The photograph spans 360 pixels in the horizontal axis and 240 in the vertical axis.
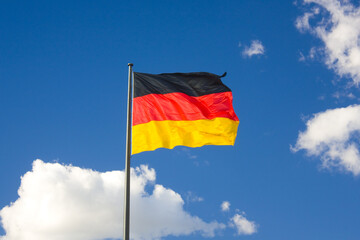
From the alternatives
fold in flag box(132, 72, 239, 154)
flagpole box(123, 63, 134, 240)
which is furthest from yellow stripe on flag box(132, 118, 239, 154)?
flagpole box(123, 63, 134, 240)

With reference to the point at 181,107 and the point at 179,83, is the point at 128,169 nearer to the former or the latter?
the point at 181,107

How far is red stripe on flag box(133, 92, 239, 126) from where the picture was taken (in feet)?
54.1

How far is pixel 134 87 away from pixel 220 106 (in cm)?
372

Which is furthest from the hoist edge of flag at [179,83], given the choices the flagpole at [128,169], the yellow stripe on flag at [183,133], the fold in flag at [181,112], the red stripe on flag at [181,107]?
the yellow stripe on flag at [183,133]

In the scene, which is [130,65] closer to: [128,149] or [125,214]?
[128,149]

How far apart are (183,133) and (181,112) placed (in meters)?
0.90

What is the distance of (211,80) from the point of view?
734 inches

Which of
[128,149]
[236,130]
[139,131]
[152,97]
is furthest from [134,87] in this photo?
[236,130]

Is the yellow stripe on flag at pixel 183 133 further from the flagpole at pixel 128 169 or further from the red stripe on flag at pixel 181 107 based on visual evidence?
the flagpole at pixel 128 169

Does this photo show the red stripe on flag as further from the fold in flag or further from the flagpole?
the flagpole

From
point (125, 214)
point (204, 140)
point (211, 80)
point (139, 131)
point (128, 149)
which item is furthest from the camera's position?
point (211, 80)

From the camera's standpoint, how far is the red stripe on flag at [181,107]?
16.5 metres

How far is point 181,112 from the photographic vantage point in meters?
17.4

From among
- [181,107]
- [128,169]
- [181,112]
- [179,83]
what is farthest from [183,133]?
[128,169]
